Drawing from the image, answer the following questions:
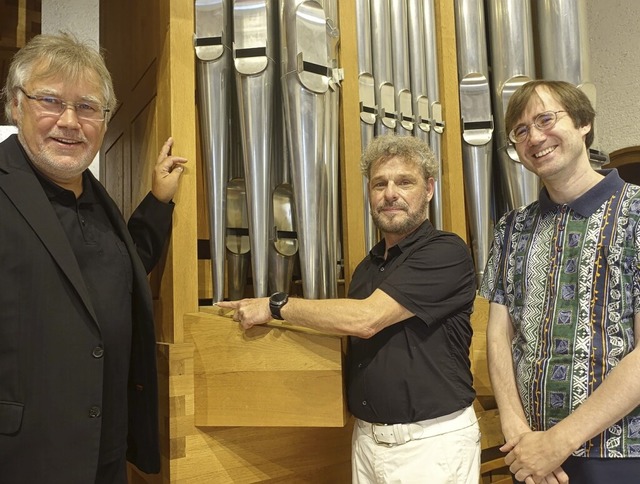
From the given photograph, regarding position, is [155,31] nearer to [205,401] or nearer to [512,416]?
[205,401]

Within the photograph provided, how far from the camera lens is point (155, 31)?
2.13 m

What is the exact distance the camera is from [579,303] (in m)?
1.55

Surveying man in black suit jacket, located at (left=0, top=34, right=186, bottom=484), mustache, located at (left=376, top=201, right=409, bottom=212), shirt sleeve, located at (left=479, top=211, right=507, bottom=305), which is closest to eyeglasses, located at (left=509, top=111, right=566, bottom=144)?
shirt sleeve, located at (left=479, top=211, right=507, bottom=305)

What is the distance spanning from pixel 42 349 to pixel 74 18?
3073 mm

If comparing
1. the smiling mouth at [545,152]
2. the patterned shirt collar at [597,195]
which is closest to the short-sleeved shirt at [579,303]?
the patterned shirt collar at [597,195]

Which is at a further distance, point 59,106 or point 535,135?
point 535,135

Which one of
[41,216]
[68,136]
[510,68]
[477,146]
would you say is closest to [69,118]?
[68,136]

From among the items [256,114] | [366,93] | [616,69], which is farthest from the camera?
[616,69]

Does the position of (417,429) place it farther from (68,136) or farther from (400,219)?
(68,136)

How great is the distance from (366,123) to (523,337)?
104cm

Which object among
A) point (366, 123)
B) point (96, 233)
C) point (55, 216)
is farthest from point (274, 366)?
point (366, 123)

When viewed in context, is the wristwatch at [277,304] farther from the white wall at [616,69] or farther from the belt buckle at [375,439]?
the white wall at [616,69]

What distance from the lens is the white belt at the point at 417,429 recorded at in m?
1.69

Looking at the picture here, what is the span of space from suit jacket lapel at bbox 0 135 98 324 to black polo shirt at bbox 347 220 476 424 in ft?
2.75
